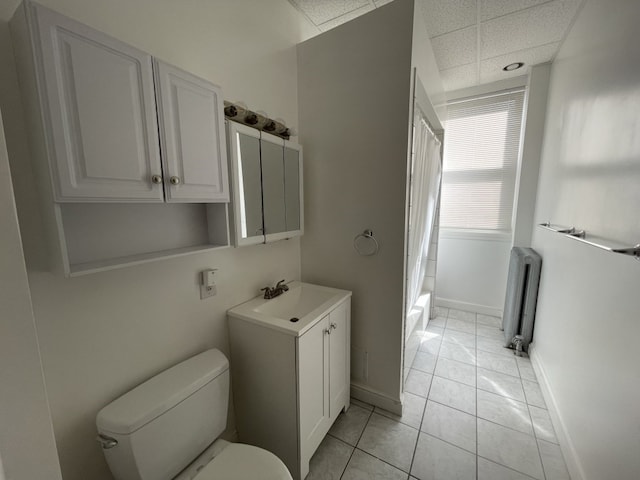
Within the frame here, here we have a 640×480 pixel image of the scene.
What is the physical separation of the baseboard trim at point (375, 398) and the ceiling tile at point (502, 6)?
2.78 m

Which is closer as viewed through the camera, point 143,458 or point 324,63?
point 143,458

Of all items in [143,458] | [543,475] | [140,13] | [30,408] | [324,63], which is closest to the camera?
[30,408]

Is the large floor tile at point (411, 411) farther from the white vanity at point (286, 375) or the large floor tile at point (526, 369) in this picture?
the large floor tile at point (526, 369)

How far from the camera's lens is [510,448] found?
5.05 feet

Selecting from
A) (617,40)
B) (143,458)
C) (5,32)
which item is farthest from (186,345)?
(617,40)

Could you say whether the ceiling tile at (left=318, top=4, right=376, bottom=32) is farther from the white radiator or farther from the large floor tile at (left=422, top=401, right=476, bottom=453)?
the large floor tile at (left=422, top=401, right=476, bottom=453)

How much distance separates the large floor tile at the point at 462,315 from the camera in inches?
125

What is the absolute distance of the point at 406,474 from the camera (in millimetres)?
1399

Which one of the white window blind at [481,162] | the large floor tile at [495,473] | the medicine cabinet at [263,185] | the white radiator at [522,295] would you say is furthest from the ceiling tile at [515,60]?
the large floor tile at [495,473]

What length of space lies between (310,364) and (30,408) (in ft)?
3.35

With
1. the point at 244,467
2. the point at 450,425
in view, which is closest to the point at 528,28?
the point at 450,425

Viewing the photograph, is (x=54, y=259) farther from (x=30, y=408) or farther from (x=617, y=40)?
(x=617, y=40)

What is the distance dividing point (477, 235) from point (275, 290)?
2.68m

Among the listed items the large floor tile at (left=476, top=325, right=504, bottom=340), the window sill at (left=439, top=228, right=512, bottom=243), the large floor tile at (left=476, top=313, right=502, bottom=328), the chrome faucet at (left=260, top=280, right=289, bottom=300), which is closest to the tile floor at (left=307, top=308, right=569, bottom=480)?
the large floor tile at (left=476, top=325, right=504, bottom=340)
